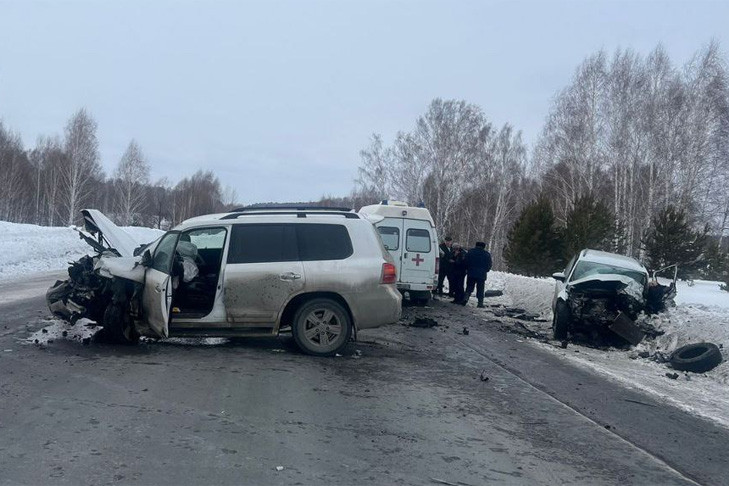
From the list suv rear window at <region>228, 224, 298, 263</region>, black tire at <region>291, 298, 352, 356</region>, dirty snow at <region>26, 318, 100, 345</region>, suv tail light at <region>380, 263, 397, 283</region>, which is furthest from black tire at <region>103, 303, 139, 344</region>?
suv tail light at <region>380, 263, 397, 283</region>

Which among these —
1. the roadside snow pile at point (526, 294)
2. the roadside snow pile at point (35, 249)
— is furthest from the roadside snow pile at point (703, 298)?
the roadside snow pile at point (35, 249)

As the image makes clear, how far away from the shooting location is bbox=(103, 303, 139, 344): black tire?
8.76 metres

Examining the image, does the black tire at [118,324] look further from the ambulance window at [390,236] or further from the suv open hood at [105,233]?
the ambulance window at [390,236]

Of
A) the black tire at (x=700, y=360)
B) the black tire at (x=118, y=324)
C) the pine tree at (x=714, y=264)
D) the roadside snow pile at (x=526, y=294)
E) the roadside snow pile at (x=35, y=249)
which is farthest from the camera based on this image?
the pine tree at (x=714, y=264)

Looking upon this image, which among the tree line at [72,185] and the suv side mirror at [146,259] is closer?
the suv side mirror at [146,259]

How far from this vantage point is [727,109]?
37.7 m

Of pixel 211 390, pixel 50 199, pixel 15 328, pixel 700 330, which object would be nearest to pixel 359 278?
pixel 211 390

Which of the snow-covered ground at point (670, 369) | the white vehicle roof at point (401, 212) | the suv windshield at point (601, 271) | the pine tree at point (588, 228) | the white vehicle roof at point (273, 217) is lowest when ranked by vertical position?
the snow-covered ground at point (670, 369)

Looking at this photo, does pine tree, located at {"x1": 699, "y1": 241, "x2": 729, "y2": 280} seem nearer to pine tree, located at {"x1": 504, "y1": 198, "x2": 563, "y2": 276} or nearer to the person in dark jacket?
pine tree, located at {"x1": 504, "y1": 198, "x2": 563, "y2": 276}

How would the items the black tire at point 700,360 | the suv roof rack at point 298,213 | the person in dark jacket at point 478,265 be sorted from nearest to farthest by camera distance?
the suv roof rack at point 298,213 → the black tire at point 700,360 → the person in dark jacket at point 478,265

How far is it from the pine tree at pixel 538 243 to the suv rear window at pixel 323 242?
26.6 m

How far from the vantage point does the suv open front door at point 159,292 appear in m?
8.50

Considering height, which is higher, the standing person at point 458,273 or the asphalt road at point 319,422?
the standing person at point 458,273

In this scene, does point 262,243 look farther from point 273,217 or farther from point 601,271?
point 601,271
